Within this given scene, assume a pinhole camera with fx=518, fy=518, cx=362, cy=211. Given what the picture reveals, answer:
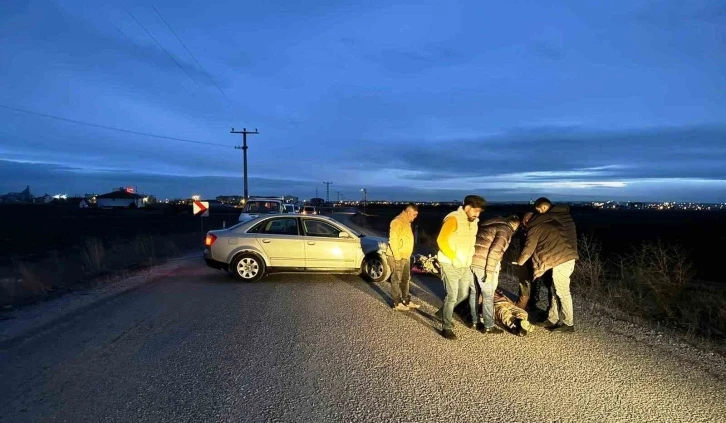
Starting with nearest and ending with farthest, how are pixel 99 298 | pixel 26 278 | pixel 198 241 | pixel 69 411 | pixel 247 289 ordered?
pixel 69 411 → pixel 99 298 → pixel 247 289 → pixel 26 278 → pixel 198 241

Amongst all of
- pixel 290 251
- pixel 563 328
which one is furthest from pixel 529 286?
pixel 290 251

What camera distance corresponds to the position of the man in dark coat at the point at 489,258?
6805 mm

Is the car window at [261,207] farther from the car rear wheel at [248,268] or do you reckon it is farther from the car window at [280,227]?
the car rear wheel at [248,268]

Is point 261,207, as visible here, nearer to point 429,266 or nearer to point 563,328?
point 429,266

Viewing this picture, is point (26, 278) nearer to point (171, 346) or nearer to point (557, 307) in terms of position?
point (171, 346)

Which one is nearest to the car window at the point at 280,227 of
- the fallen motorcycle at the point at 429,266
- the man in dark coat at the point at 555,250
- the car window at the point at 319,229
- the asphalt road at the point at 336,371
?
the car window at the point at 319,229

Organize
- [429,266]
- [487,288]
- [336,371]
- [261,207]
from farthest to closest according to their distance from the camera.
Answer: [261,207] → [429,266] → [487,288] → [336,371]

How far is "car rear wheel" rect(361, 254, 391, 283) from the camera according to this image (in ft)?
37.9

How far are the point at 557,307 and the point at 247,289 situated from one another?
5.97 metres

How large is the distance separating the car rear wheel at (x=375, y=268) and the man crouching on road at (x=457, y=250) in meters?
4.70

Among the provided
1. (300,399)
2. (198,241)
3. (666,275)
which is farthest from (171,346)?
(198,241)

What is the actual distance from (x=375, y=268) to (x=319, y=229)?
1.55 meters

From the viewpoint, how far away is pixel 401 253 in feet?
27.7

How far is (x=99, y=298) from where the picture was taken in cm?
975
